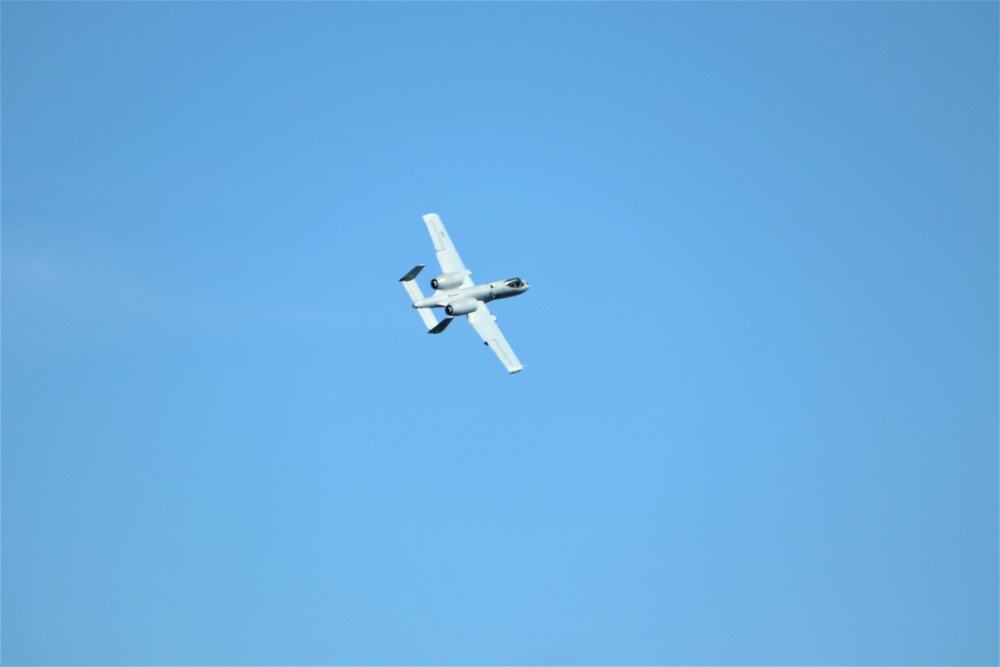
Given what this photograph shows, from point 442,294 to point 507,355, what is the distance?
8.98 metres

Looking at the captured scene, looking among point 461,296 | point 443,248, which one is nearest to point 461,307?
point 461,296

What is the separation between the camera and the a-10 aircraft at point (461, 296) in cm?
15312

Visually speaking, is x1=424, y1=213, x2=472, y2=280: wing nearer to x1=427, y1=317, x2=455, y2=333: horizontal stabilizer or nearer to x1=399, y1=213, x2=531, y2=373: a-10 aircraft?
x1=399, y1=213, x2=531, y2=373: a-10 aircraft

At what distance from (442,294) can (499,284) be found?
6.95m

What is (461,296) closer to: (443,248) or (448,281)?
(448,281)

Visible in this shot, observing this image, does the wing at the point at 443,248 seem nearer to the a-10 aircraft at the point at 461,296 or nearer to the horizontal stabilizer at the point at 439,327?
the a-10 aircraft at the point at 461,296

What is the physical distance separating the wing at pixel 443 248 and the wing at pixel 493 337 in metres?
3.26

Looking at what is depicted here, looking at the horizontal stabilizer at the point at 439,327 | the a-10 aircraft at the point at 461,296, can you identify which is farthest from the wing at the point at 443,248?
the horizontal stabilizer at the point at 439,327

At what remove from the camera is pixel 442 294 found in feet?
506

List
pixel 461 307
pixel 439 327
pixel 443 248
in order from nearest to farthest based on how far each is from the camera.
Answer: pixel 439 327 < pixel 461 307 < pixel 443 248

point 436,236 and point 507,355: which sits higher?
point 436,236

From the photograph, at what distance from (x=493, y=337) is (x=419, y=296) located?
8.78m

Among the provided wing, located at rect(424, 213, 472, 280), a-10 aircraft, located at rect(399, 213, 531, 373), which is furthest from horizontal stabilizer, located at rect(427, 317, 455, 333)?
wing, located at rect(424, 213, 472, 280)

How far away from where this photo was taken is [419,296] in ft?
504
